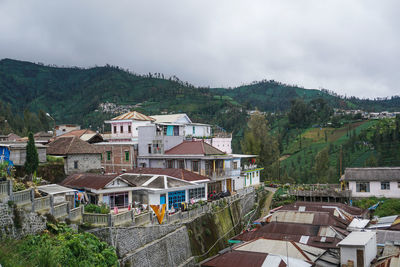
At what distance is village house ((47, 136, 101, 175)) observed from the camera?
28.2 m

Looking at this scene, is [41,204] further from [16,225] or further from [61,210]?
[16,225]

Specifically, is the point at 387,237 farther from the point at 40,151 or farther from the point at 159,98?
the point at 159,98

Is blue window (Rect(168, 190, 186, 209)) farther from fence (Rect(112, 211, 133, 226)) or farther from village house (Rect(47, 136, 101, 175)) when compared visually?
village house (Rect(47, 136, 101, 175))

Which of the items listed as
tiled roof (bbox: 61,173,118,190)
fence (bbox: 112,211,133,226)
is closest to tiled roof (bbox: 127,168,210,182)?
tiled roof (bbox: 61,173,118,190)

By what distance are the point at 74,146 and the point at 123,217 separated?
13868 millimetres

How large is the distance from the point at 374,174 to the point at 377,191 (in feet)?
5.78

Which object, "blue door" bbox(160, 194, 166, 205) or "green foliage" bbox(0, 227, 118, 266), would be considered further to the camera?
"blue door" bbox(160, 194, 166, 205)

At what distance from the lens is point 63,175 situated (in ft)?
88.5

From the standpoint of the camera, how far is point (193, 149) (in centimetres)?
3369

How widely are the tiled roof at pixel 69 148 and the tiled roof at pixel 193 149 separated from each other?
8.32 m

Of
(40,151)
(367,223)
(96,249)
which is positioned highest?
(40,151)

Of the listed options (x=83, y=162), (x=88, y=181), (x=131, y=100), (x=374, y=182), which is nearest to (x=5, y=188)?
(x=88, y=181)

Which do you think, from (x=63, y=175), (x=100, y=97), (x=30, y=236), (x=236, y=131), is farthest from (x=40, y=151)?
(x=100, y=97)

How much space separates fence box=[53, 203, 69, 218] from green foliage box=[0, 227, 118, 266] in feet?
2.94
